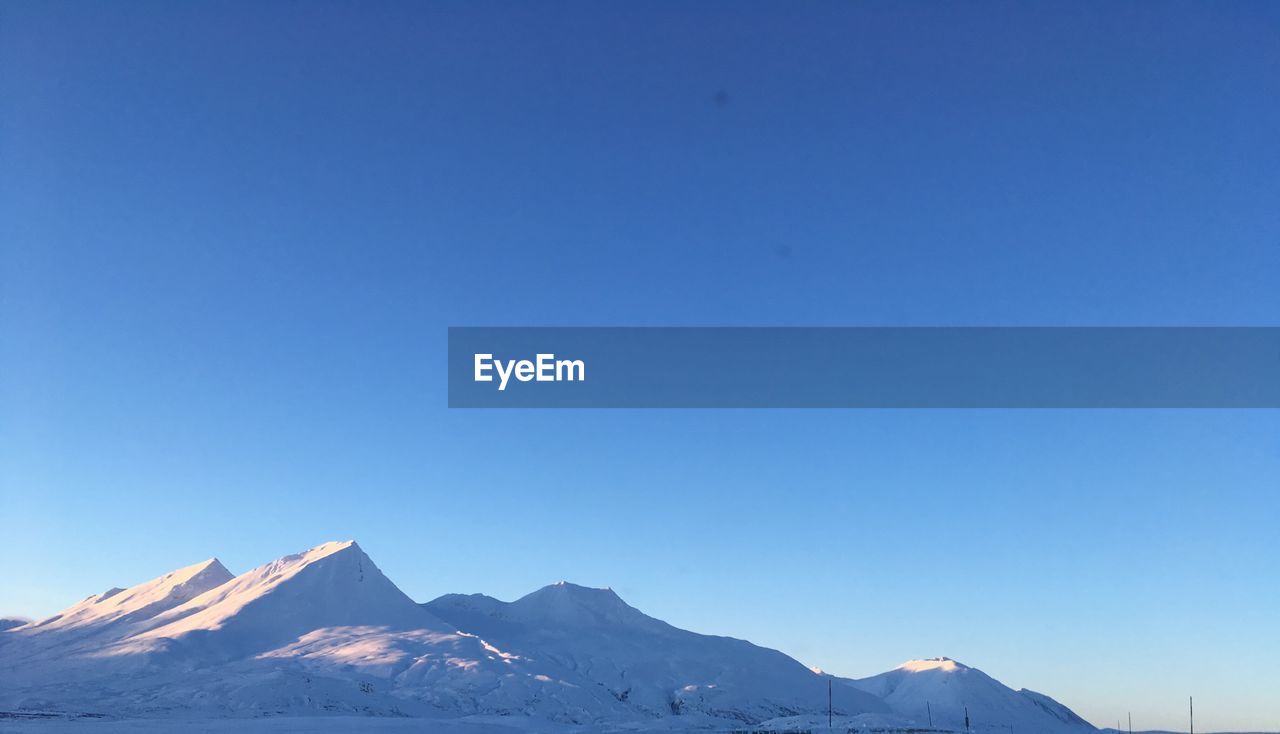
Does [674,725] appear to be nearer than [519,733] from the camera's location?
No

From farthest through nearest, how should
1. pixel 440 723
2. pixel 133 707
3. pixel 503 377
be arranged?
pixel 133 707
pixel 440 723
pixel 503 377

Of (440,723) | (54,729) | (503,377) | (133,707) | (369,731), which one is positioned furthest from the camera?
(133,707)

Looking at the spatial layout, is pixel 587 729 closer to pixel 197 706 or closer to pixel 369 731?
pixel 369 731

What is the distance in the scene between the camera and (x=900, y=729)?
172875 mm

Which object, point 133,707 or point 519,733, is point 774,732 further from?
point 133,707

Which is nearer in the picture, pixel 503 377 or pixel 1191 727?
pixel 503 377

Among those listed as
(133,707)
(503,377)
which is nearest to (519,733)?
(133,707)

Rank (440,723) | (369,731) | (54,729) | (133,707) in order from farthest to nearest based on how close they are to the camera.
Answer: (133,707)
(440,723)
(369,731)
(54,729)

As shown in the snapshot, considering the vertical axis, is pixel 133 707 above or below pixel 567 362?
below

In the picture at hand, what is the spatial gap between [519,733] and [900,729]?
64.1 m

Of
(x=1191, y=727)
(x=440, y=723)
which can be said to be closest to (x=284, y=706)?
(x=440, y=723)

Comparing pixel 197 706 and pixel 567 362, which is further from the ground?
pixel 567 362

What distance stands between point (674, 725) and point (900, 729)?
39.1m

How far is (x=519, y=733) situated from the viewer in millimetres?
164875
